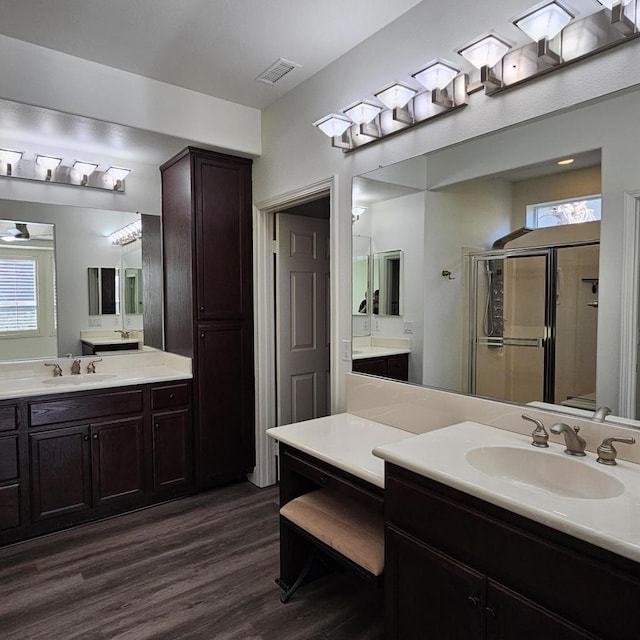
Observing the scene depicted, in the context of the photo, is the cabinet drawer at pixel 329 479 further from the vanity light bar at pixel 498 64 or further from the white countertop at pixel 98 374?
the vanity light bar at pixel 498 64

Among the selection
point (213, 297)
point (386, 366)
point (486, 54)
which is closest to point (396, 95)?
point (486, 54)

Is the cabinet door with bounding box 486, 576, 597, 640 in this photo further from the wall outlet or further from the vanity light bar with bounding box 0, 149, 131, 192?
the vanity light bar with bounding box 0, 149, 131, 192

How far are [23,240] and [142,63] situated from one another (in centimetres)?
139

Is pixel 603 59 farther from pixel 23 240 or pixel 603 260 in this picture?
pixel 23 240

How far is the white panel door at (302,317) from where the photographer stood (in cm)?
342

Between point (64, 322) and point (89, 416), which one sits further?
point (64, 322)

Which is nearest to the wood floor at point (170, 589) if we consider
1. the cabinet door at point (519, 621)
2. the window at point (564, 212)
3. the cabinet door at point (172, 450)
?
the cabinet door at point (172, 450)

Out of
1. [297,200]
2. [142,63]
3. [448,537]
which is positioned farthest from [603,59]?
[142,63]

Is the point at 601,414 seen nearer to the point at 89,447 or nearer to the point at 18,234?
the point at 89,447

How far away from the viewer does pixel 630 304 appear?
1463mm

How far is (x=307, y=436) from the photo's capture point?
207 centimetres

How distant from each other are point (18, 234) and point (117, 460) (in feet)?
5.30

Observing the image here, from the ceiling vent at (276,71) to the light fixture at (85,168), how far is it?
4.44ft

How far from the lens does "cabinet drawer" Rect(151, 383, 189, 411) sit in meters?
3.00
